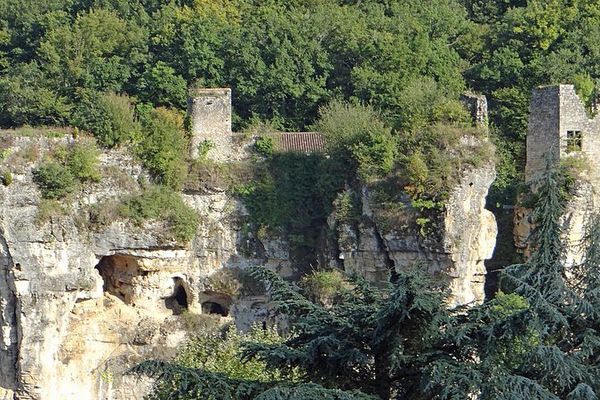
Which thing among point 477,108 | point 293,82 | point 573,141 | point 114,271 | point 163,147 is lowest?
point 114,271

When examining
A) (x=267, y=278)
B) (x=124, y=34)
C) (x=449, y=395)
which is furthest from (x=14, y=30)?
(x=449, y=395)

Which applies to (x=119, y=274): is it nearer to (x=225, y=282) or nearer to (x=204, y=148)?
(x=225, y=282)

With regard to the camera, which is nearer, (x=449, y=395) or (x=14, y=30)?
(x=449, y=395)

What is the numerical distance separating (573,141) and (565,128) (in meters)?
0.34

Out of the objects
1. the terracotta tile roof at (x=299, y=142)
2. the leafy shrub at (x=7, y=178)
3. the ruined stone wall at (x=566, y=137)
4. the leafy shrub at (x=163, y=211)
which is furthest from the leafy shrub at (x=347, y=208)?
the leafy shrub at (x=7, y=178)

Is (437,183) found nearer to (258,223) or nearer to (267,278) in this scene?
(258,223)

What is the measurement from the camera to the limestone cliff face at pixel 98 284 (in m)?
32.7

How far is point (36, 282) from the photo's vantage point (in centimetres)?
3266

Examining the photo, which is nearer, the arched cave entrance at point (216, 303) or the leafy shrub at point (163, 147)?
the leafy shrub at point (163, 147)

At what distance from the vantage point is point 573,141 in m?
30.9

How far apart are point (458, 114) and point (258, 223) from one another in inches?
233

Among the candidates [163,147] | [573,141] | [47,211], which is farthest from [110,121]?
[573,141]

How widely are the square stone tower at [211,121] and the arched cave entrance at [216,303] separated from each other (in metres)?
3.34

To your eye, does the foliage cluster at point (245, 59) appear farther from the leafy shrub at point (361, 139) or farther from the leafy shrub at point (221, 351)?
the leafy shrub at point (221, 351)
